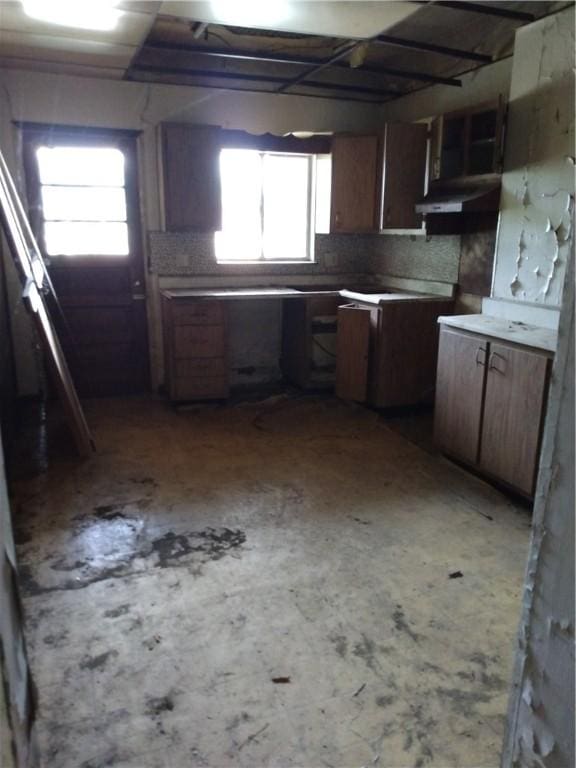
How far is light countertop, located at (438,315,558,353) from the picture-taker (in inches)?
123

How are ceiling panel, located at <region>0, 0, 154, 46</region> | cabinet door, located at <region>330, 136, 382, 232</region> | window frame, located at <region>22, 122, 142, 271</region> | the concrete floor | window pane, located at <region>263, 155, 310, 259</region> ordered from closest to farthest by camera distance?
the concrete floor, ceiling panel, located at <region>0, 0, 154, 46</region>, window frame, located at <region>22, 122, 142, 271</region>, cabinet door, located at <region>330, 136, 382, 232</region>, window pane, located at <region>263, 155, 310, 259</region>

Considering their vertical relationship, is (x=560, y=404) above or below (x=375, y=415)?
above

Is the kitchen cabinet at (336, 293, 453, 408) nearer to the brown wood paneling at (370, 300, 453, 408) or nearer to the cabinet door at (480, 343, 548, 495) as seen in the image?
the brown wood paneling at (370, 300, 453, 408)

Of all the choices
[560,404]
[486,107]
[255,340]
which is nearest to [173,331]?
[255,340]

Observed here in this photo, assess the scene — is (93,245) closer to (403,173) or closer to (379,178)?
(379,178)

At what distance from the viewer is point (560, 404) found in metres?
0.64

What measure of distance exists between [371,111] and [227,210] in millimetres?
1630

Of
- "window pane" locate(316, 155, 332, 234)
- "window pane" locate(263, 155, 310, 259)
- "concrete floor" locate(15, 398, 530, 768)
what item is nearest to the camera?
"concrete floor" locate(15, 398, 530, 768)

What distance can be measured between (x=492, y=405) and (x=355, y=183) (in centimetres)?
248

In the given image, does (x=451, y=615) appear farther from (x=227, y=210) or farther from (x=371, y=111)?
(x=371, y=111)

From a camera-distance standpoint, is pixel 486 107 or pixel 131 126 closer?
pixel 486 107

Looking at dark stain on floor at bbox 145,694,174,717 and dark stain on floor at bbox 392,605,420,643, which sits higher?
dark stain on floor at bbox 392,605,420,643

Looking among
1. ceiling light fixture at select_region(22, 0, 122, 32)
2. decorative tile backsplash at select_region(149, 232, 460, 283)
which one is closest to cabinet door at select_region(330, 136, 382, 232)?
decorative tile backsplash at select_region(149, 232, 460, 283)

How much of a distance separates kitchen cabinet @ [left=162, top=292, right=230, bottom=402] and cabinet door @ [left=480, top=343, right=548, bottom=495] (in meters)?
2.23
